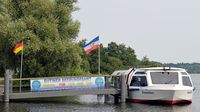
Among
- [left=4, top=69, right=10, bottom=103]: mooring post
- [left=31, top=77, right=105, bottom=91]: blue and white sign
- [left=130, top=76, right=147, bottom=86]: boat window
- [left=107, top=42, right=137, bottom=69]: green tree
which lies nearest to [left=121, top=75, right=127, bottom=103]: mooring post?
[left=130, top=76, right=147, bottom=86]: boat window

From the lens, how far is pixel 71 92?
116ft

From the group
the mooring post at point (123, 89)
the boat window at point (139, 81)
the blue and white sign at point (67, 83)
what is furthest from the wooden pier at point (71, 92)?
the boat window at point (139, 81)

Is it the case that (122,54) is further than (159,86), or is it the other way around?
(122,54)

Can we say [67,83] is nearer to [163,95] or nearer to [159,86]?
[159,86]

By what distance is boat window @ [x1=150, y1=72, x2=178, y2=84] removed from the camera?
1416 inches

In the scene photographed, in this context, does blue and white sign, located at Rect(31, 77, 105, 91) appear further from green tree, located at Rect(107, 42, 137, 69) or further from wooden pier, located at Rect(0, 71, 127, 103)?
green tree, located at Rect(107, 42, 137, 69)

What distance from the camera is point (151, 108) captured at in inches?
1287

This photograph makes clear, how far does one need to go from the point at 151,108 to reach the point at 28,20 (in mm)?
Result: 17439

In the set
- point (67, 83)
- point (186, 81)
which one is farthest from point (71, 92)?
point (186, 81)

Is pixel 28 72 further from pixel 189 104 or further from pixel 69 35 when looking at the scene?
pixel 189 104

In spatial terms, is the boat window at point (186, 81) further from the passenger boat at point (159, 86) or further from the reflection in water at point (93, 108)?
the reflection in water at point (93, 108)

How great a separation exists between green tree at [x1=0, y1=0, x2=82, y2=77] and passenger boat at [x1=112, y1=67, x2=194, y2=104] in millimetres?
9856

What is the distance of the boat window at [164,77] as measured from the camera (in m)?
36.0

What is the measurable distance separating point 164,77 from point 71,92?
713cm
